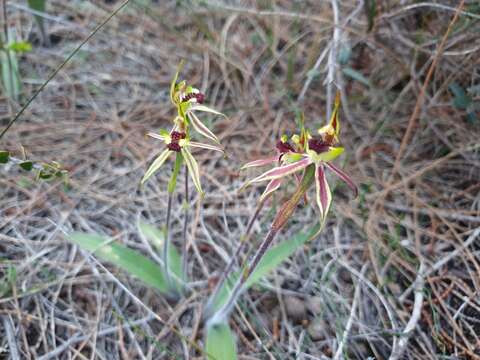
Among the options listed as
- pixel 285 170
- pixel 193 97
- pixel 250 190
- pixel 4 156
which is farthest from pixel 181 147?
pixel 250 190

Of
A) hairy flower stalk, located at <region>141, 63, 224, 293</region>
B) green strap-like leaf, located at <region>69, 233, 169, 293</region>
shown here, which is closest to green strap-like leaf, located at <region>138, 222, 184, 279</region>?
green strap-like leaf, located at <region>69, 233, 169, 293</region>

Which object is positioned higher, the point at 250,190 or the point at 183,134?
the point at 183,134

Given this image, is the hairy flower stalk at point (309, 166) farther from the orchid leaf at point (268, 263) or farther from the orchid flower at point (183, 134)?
the orchid leaf at point (268, 263)

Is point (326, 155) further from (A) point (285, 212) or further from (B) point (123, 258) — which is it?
(B) point (123, 258)

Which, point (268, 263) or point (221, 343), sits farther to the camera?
point (268, 263)

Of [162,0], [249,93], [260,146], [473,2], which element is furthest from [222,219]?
[162,0]

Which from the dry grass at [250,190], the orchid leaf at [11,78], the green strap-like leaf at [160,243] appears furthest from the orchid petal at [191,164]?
the orchid leaf at [11,78]
